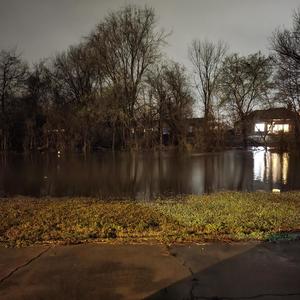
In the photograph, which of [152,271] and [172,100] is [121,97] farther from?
[152,271]

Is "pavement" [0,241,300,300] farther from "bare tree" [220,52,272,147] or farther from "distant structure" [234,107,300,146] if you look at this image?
"bare tree" [220,52,272,147]

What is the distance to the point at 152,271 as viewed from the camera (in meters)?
5.54

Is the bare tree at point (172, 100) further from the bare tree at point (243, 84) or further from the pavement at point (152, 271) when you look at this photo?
the pavement at point (152, 271)

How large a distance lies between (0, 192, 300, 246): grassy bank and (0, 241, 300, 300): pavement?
58 cm

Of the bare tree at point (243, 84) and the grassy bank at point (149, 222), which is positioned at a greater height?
the bare tree at point (243, 84)

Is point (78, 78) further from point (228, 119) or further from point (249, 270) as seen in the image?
point (249, 270)

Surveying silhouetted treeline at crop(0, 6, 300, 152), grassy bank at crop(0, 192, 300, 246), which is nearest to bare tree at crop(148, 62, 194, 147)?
silhouetted treeline at crop(0, 6, 300, 152)

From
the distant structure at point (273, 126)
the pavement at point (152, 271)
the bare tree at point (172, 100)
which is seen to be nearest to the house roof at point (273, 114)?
the distant structure at point (273, 126)

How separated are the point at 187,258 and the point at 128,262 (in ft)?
2.73

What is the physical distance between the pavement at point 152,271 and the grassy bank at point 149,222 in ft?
1.90

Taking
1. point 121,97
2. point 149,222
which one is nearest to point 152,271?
point 149,222

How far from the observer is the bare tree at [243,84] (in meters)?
64.8

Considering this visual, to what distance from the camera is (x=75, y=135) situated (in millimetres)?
56625

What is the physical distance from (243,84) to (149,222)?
197ft
